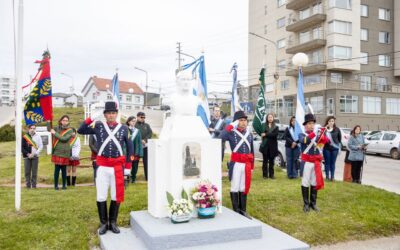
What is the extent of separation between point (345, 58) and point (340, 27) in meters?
3.05

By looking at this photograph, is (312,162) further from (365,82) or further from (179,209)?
(365,82)

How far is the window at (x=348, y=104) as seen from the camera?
35531mm

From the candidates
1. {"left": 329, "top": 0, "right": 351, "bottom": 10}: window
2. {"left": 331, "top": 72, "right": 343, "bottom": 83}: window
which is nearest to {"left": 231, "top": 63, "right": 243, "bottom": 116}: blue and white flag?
{"left": 331, "top": 72, "right": 343, "bottom": 83}: window

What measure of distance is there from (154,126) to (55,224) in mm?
29822

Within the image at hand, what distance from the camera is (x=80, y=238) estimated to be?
19.4 ft

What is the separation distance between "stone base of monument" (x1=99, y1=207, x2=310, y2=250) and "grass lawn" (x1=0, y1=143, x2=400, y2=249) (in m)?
0.55

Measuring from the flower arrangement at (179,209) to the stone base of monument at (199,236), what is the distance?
0.32 ft

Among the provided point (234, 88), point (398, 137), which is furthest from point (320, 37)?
point (234, 88)

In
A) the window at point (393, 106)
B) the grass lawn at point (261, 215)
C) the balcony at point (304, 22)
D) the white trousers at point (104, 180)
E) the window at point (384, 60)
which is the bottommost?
the grass lawn at point (261, 215)

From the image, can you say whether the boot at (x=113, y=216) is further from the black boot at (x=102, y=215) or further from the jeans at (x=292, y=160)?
the jeans at (x=292, y=160)

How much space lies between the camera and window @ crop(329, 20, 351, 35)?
35.5 metres

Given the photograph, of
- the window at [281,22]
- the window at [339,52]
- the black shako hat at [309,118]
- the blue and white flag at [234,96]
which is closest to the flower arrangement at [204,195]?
the black shako hat at [309,118]

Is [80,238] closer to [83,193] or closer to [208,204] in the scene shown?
[208,204]

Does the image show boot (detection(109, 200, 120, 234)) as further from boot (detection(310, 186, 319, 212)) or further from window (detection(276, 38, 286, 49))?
window (detection(276, 38, 286, 49))
